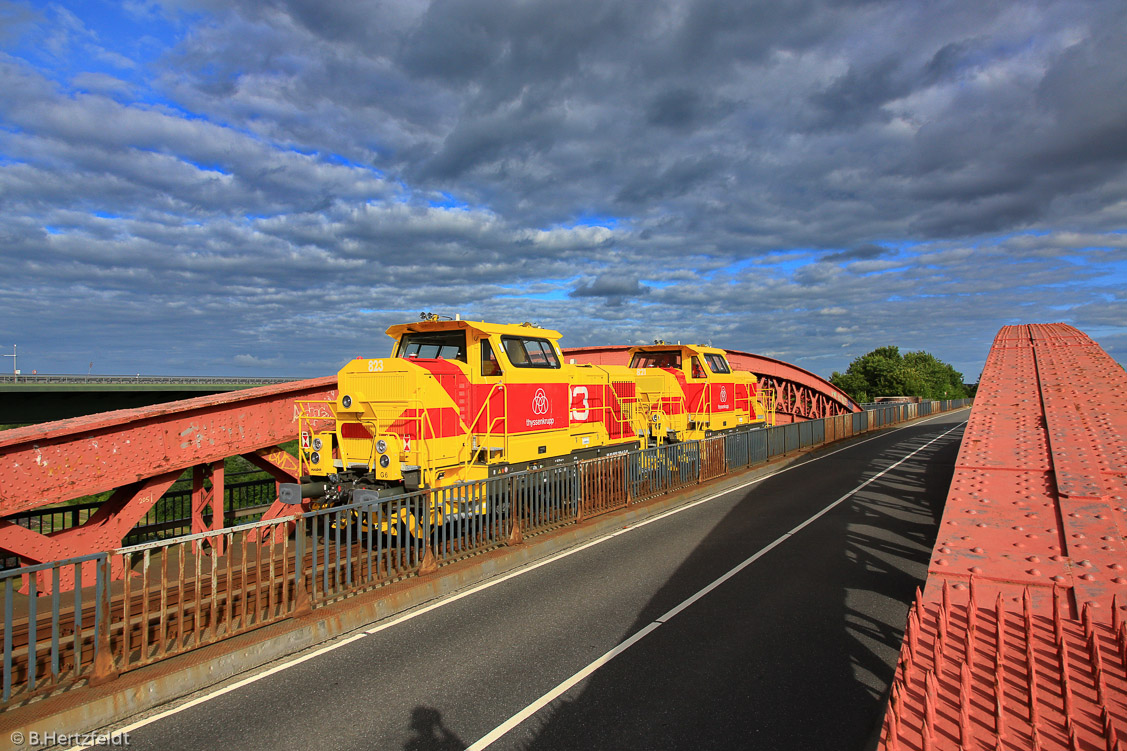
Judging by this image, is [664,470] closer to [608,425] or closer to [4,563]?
[608,425]

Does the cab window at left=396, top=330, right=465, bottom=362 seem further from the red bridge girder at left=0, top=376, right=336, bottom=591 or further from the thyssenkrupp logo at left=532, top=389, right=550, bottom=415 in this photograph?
the red bridge girder at left=0, top=376, right=336, bottom=591

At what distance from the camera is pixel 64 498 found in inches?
316

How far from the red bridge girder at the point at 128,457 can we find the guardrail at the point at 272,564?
550 millimetres

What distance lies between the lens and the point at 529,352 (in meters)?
11.7

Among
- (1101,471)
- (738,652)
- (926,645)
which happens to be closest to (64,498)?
(738,652)

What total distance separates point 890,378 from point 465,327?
75445 millimetres

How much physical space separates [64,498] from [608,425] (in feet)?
32.4

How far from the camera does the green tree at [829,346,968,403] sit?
7262 cm

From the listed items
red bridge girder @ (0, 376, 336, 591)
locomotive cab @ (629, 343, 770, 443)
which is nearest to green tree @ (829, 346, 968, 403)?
locomotive cab @ (629, 343, 770, 443)

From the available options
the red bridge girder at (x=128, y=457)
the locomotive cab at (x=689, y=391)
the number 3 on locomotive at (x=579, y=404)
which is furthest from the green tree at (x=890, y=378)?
the red bridge girder at (x=128, y=457)

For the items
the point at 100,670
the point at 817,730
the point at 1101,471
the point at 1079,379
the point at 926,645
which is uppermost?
the point at 1079,379

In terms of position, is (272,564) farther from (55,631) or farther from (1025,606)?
(1025,606)

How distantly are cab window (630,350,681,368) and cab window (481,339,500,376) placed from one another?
388 inches

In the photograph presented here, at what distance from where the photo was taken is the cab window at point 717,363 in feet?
66.0
